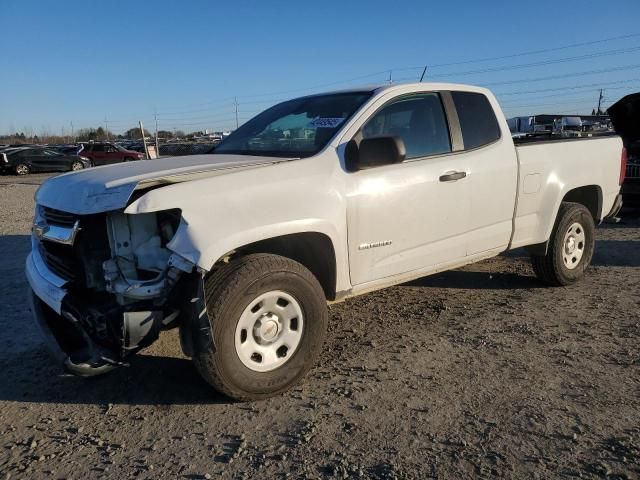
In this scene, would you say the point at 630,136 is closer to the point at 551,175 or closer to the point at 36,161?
the point at 551,175

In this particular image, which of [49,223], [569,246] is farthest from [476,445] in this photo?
[569,246]

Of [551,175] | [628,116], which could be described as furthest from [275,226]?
[628,116]

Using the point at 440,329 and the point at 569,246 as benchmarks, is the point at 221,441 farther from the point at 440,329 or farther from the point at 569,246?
the point at 569,246

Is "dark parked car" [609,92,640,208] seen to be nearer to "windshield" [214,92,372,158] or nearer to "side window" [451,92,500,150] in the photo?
"side window" [451,92,500,150]

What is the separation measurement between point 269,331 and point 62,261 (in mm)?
1335

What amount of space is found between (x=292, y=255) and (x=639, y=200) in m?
7.96

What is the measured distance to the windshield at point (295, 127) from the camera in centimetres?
389

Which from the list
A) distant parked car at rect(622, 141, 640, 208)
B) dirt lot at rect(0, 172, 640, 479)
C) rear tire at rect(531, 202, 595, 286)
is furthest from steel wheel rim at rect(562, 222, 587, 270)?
→ distant parked car at rect(622, 141, 640, 208)

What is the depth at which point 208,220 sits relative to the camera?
2.98m

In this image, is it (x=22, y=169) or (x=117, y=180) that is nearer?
(x=117, y=180)

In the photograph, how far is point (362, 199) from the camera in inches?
144

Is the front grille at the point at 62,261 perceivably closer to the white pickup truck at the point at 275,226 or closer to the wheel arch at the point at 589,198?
the white pickup truck at the point at 275,226

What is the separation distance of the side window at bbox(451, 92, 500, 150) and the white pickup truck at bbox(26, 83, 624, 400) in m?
0.01

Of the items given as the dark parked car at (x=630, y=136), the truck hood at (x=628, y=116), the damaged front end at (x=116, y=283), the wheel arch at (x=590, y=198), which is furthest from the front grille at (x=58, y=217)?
the truck hood at (x=628, y=116)
